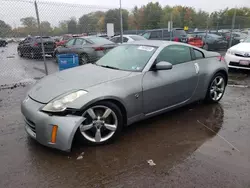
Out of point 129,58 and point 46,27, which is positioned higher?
point 46,27

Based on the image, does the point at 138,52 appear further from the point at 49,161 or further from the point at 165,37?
the point at 165,37

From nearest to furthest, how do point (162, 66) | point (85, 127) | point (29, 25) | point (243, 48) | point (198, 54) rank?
point (85, 127), point (162, 66), point (198, 54), point (29, 25), point (243, 48)

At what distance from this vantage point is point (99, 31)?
9.45m

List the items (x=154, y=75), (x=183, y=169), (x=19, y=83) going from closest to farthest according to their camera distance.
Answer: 1. (x=183, y=169)
2. (x=154, y=75)
3. (x=19, y=83)

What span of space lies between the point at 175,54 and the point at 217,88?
1.49m

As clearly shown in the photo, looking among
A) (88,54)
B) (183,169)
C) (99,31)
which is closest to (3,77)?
(88,54)

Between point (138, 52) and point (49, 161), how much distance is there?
2.30 meters

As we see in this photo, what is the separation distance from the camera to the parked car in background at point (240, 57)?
24.6ft

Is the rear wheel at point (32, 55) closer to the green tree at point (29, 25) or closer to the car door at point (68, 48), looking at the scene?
the car door at point (68, 48)

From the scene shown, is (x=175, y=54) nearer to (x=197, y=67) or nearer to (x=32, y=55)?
(x=197, y=67)

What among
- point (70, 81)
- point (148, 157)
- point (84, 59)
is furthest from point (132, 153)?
point (84, 59)

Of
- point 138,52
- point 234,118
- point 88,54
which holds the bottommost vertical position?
point 234,118

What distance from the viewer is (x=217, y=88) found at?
4832 mm

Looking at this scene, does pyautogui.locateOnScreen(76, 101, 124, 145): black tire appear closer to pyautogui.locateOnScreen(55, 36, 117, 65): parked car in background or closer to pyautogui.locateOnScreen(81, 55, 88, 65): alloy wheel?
pyautogui.locateOnScreen(55, 36, 117, 65): parked car in background
